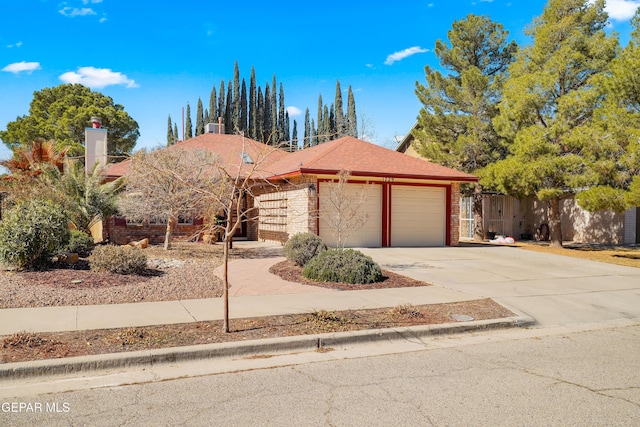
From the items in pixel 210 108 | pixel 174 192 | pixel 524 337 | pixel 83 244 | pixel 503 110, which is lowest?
pixel 524 337

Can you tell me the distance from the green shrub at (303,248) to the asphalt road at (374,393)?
6.17 metres

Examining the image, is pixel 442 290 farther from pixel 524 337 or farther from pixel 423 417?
pixel 423 417

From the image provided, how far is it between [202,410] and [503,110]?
65.2 ft

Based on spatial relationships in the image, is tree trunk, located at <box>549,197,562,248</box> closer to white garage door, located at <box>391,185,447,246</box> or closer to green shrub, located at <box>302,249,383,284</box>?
white garage door, located at <box>391,185,447,246</box>

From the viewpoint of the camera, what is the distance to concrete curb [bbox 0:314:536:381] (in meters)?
5.15

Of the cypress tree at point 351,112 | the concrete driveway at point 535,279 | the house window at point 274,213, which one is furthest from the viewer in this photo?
the cypress tree at point 351,112

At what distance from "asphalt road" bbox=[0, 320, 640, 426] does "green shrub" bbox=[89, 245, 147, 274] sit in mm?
5629

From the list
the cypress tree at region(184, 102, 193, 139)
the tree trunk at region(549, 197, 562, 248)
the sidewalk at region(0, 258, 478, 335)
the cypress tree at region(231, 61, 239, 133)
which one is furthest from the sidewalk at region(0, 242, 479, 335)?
the cypress tree at region(184, 102, 193, 139)

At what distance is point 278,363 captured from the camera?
19.0 ft

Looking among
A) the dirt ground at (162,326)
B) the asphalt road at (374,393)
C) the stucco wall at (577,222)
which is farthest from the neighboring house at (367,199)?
the asphalt road at (374,393)

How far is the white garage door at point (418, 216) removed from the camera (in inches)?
770

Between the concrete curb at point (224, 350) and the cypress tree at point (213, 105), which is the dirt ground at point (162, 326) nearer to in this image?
the concrete curb at point (224, 350)

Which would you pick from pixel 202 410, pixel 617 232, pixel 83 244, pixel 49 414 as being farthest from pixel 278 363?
pixel 617 232

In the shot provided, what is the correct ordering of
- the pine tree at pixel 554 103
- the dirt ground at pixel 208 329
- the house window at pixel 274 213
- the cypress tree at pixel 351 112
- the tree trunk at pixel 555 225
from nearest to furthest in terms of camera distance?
the dirt ground at pixel 208 329
the pine tree at pixel 554 103
the house window at pixel 274 213
the tree trunk at pixel 555 225
the cypress tree at pixel 351 112
